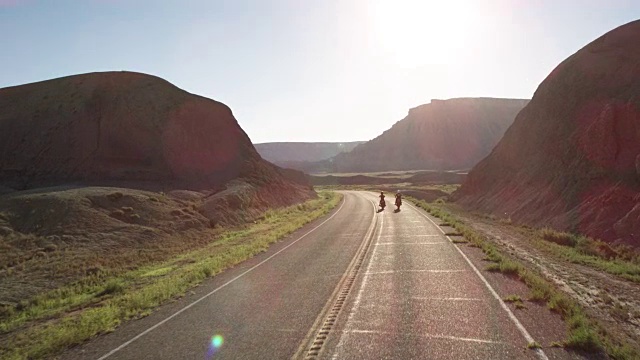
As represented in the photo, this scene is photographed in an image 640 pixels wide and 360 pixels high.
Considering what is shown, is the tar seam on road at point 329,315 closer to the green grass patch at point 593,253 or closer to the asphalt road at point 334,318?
the asphalt road at point 334,318

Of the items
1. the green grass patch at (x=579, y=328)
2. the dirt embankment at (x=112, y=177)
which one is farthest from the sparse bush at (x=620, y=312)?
the dirt embankment at (x=112, y=177)

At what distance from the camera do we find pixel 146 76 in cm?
4631

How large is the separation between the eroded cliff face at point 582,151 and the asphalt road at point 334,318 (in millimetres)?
12381

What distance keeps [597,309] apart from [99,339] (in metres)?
10.9

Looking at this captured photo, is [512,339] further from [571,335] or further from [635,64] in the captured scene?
[635,64]

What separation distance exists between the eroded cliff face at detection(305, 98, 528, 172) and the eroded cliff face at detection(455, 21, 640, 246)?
119281mm

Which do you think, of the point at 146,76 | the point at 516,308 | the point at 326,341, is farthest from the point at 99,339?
the point at 146,76

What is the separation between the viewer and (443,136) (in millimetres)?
168125

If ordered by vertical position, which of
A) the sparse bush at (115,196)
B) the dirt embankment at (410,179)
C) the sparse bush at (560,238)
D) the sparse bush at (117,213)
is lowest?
the dirt embankment at (410,179)

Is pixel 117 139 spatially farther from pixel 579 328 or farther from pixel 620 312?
pixel 579 328

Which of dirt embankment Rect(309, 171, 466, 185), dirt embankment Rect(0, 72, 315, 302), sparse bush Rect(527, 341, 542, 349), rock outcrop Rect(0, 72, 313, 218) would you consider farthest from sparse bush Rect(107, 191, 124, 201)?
dirt embankment Rect(309, 171, 466, 185)

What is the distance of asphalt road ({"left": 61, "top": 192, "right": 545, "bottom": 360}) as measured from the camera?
278 inches

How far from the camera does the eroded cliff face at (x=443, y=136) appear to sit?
161 meters

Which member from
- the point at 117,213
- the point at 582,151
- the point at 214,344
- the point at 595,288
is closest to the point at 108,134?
the point at 117,213
